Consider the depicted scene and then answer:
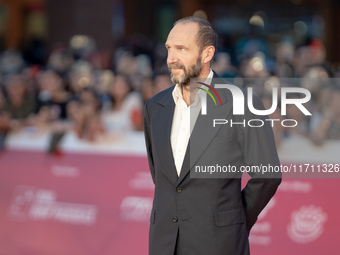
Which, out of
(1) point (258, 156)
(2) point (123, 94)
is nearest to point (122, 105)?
(2) point (123, 94)

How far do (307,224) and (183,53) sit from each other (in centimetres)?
243

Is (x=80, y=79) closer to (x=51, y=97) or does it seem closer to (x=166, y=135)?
(x=51, y=97)

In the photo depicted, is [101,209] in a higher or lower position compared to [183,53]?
lower

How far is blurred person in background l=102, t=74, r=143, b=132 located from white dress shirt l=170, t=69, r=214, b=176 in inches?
117

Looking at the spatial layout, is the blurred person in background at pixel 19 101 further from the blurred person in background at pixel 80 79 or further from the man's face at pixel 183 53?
the man's face at pixel 183 53

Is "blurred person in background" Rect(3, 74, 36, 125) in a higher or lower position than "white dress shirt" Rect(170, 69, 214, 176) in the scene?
higher

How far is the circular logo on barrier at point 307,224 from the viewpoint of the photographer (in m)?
4.59

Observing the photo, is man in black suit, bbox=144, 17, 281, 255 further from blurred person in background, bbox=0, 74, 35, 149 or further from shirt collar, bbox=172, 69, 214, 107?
blurred person in background, bbox=0, 74, 35, 149

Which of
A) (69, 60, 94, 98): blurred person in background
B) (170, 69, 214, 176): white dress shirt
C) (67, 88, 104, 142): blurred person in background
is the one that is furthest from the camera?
(69, 60, 94, 98): blurred person in background

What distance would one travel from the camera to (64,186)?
560 cm

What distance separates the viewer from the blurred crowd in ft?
16.3

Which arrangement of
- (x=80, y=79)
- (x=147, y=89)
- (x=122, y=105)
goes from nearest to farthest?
1. (x=122, y=105)
2. (x=147, y=89)
3. (x=80, y=79)

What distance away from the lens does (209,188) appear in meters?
2.74

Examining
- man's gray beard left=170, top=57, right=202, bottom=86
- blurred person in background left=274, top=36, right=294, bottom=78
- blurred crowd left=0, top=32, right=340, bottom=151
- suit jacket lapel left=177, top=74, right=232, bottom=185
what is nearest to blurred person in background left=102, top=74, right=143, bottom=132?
blurred crowd left=0, top=32, right=340, bottom=151
